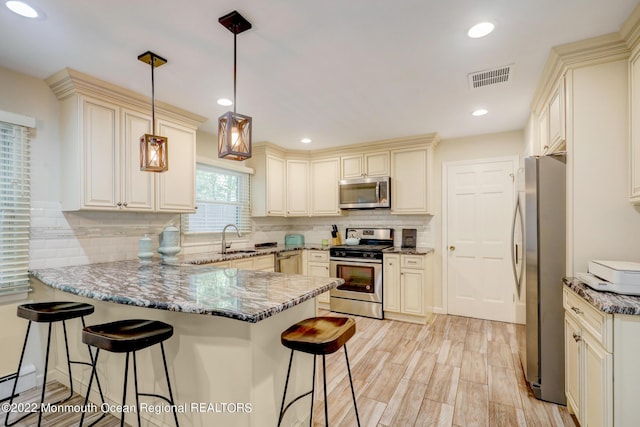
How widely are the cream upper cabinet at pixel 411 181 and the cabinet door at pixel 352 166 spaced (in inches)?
19.3

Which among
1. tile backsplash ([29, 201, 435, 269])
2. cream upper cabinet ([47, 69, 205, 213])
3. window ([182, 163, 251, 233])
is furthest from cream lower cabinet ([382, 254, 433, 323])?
cream upper cabinet ([47, 69, 205, 213])

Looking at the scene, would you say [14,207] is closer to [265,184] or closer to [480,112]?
[265,184]

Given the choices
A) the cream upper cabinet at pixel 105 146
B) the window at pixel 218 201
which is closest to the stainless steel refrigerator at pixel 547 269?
the cream upper cabinet at pixel 105 146

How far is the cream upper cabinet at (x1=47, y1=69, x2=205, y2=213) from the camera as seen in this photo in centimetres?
246

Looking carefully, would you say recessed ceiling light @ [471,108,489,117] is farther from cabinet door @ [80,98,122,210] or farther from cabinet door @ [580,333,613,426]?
cabinet door @ [80,98,122,210]

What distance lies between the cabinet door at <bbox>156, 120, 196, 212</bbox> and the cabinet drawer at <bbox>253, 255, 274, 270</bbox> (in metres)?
1.02

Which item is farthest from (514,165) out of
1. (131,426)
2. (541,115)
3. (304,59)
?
(131,426)

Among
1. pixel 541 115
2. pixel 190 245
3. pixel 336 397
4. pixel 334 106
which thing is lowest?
pixel 336 397

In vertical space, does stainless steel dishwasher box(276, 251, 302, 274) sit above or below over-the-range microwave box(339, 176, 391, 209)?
below

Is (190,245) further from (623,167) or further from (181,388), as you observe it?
(623,167)

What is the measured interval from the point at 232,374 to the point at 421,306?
291 centimetres

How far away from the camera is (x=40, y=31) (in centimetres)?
188

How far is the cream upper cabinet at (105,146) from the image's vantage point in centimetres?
246

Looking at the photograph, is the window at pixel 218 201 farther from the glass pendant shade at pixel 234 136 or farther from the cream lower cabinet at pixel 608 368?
the cream lower cabinet at pixel 608 368
